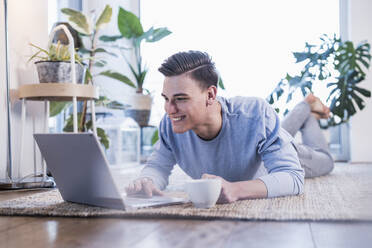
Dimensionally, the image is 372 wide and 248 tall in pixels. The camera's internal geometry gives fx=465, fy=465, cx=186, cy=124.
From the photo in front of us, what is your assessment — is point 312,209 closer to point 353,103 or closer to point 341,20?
point 353,103

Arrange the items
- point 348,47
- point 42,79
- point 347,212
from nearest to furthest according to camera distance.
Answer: point 347,212, point 42,79, point 348,47

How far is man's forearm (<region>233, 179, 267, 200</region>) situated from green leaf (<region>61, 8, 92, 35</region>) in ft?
6.83

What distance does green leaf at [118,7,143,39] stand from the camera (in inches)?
148

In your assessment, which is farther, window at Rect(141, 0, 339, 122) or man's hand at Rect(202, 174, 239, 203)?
window at Rect(141, 0, 339, 122)

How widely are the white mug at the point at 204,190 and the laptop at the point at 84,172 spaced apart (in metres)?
0.11

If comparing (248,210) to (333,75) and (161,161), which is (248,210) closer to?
(161,161)

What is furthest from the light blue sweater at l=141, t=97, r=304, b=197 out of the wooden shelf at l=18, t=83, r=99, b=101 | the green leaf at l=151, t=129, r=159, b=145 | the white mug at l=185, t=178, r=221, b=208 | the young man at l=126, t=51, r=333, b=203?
the green leaf at l=151, t=129, r=159, b=145

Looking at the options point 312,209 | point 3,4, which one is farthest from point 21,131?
point 312,209

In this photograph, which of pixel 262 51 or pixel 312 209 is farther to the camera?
pixel 262 51

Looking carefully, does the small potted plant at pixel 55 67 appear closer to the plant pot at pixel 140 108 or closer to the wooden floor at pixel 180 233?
the wooden floor at pixel 180 233

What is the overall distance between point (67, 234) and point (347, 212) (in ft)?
2.24

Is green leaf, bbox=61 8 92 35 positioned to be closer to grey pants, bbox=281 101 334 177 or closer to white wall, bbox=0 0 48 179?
white wall, bbox=0 0 48 179

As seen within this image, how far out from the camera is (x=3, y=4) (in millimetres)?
2330

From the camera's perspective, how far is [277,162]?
1.42m
